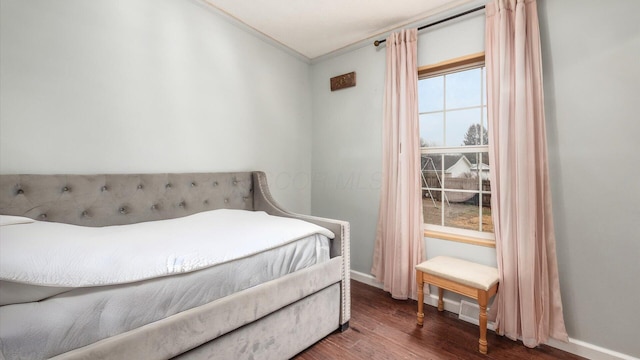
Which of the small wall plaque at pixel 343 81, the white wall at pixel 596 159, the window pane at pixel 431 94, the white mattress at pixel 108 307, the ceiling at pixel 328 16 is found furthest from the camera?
the small wall plaque at pixel 343 81

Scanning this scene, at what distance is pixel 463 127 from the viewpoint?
2.30 meters

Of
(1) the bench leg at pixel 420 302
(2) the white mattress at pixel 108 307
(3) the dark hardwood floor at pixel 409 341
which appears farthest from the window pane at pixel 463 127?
(2) the white mattress at pixel 108 307

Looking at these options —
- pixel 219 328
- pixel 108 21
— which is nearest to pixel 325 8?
pixel 108 21

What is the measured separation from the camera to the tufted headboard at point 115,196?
1.43 metres

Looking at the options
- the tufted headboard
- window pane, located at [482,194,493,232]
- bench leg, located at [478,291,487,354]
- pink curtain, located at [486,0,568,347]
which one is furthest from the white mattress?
window pane, located at [482,194,493,232]

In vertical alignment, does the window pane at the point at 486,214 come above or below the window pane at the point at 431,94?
below

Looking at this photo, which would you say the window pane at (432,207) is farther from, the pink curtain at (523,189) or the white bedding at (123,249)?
the white bedding at (123,249)

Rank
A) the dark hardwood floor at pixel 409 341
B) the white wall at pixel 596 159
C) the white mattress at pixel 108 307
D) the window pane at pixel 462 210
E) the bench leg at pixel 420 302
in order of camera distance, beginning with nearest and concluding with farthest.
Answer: the white mattress at pixel 108 307, the white wall at pixel 596 159, the dark hardwood floor at pixel 409 341, the bench leg at pixel 420 302, the window pane at pixel 462 210

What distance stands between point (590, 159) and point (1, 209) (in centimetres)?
338

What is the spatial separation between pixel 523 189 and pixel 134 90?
9.11 feet

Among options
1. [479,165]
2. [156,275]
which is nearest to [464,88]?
[479,165]

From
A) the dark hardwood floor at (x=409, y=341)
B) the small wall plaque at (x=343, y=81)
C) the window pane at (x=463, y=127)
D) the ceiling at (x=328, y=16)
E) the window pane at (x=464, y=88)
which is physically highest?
the ceiling at (x=328, y=16)

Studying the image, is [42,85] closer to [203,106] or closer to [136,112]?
[136,112]

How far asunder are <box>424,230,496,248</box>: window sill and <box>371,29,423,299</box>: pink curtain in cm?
11
